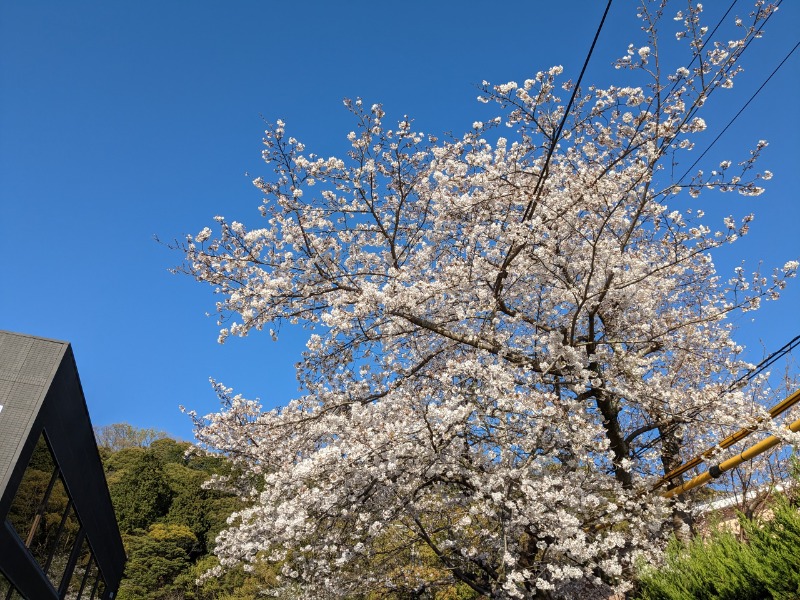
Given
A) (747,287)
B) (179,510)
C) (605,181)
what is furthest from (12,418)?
(179,510)

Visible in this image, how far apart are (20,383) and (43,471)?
149 centimetres

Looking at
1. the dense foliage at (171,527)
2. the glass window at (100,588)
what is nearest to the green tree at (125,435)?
the dense foliage at (171,527)

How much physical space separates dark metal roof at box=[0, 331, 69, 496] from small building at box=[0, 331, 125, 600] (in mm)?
11

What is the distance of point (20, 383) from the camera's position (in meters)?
8.43

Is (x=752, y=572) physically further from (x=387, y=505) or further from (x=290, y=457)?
(x=290, y=457)

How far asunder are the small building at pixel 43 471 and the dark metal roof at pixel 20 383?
11 millimetres

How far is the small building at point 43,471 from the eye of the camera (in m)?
→ 8.09

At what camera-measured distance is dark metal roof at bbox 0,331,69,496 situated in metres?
7.92

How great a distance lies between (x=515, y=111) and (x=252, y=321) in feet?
15.4

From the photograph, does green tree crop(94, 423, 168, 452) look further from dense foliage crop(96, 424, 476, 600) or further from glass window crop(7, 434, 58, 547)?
glass window crop(7, 434, 58, 547)

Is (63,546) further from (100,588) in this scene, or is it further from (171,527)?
(171,527)

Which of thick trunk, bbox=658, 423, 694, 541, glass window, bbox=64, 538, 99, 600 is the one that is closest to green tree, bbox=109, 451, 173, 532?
glass window, bbox=64, 538, 99, 600

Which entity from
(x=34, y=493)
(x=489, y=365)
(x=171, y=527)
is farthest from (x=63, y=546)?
(x=171, y=527)

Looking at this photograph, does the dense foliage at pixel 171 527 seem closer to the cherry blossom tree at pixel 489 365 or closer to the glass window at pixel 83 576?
the glass window at pixel 83 576
